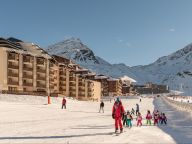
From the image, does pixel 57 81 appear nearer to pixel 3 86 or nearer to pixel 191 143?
pixel 3 86

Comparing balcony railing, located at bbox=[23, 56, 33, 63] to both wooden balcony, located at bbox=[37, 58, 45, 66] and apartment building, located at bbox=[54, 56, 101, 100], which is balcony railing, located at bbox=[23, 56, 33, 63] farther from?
apartment building, located at bbox=[54, 56, 101, 100]

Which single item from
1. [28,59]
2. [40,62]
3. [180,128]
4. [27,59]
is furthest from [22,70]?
[180,128]

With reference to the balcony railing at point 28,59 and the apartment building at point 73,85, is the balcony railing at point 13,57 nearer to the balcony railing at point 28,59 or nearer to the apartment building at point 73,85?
the balcony railing at point 28,59

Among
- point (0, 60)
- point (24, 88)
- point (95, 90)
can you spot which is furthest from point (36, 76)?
point (95, 90)

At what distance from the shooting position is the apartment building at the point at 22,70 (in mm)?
85500

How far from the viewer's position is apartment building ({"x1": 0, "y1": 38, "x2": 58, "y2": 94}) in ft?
281

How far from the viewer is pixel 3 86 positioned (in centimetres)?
8300

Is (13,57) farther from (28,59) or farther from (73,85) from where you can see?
(73,85)

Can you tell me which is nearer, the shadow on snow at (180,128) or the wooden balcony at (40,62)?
the shadow on snow at (180,128)

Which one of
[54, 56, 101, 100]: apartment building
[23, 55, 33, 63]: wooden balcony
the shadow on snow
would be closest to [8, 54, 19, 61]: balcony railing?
[23, 55, 33, 63]: wooden balcony

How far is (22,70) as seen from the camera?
91.0 m

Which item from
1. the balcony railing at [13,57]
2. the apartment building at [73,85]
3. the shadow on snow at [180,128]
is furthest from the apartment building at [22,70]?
the shadow on snow at [180,128]

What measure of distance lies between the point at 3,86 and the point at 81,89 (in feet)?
174


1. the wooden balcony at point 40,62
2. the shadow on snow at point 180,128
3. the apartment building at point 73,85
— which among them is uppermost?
the wooden balcony at point 40,62
